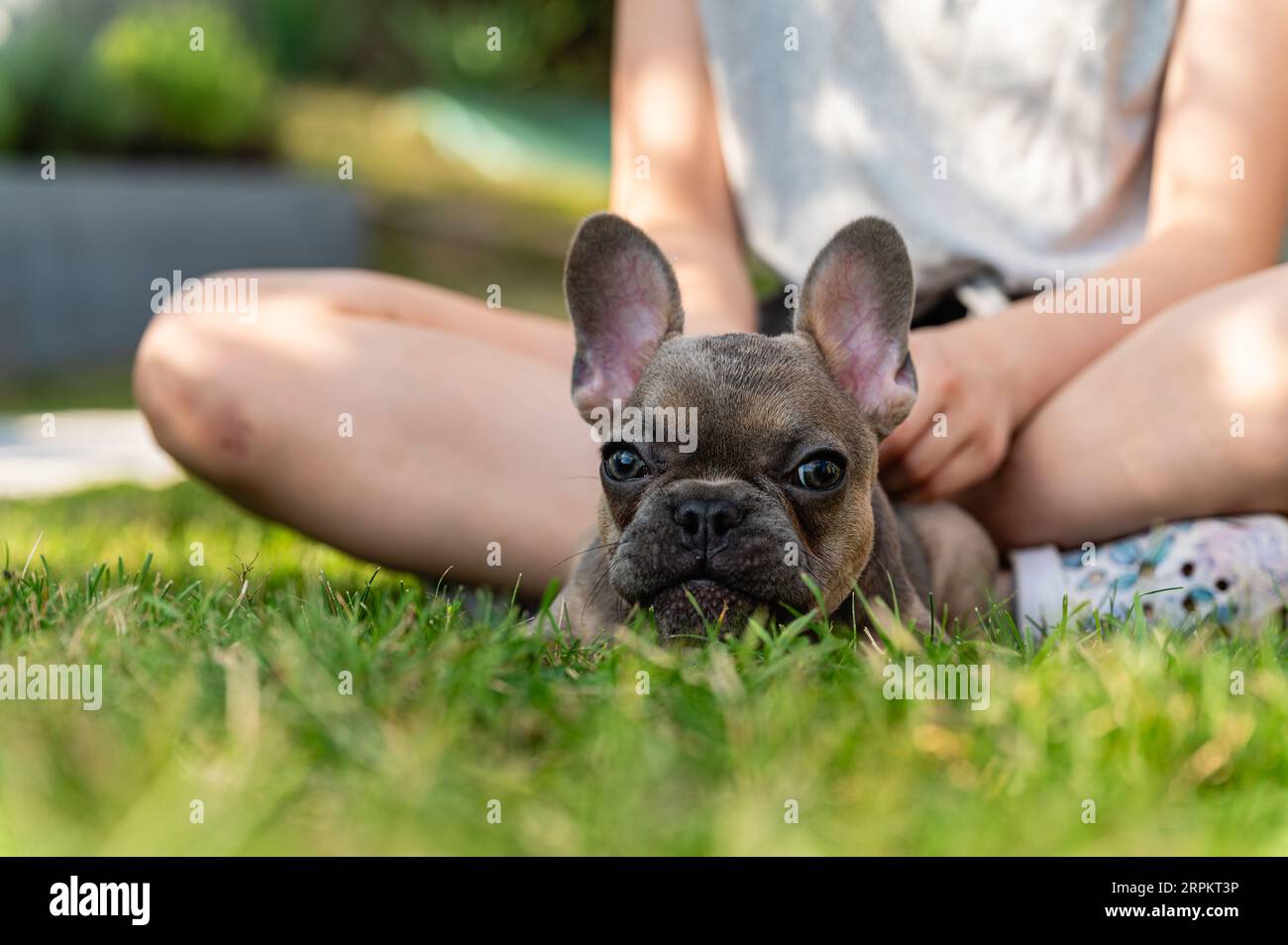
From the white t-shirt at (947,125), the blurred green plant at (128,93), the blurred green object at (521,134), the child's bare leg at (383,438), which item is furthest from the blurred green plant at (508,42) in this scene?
the child's bare leg at (383,438)

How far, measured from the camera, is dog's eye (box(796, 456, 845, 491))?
2582mm

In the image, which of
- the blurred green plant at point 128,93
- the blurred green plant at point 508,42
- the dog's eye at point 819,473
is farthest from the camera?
the blurred green plant at point 508,42

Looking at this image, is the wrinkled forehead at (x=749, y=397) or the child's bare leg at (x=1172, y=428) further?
the child's bare leg at (x=1172, y=428)

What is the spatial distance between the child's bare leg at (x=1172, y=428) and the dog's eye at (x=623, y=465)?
1204mm

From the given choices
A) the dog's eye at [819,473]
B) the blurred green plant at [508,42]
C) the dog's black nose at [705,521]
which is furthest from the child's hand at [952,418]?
the blurred green plant at [508,42]

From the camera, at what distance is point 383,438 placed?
339 centimetres

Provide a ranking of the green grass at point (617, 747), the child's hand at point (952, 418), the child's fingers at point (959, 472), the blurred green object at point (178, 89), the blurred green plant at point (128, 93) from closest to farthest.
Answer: the green grass at point (617, 747) < the child's hand at point (952, 418) < the child's fingers at point (959, 472) < the blurred green plant at point (128, 93) < the blurred green object at point (178, 89)

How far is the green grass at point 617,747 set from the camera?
5.36 ft

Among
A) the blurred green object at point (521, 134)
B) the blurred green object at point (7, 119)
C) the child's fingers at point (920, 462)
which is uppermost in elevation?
the blurred green object at point (521, 134)

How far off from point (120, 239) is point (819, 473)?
8867mm

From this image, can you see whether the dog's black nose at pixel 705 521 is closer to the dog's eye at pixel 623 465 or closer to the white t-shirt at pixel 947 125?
the dog's eye at pixel 623 465

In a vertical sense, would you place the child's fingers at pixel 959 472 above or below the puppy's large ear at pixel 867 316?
below

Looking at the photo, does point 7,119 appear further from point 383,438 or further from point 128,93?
point 383,438

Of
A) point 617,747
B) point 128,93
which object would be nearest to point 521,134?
point 128,93
